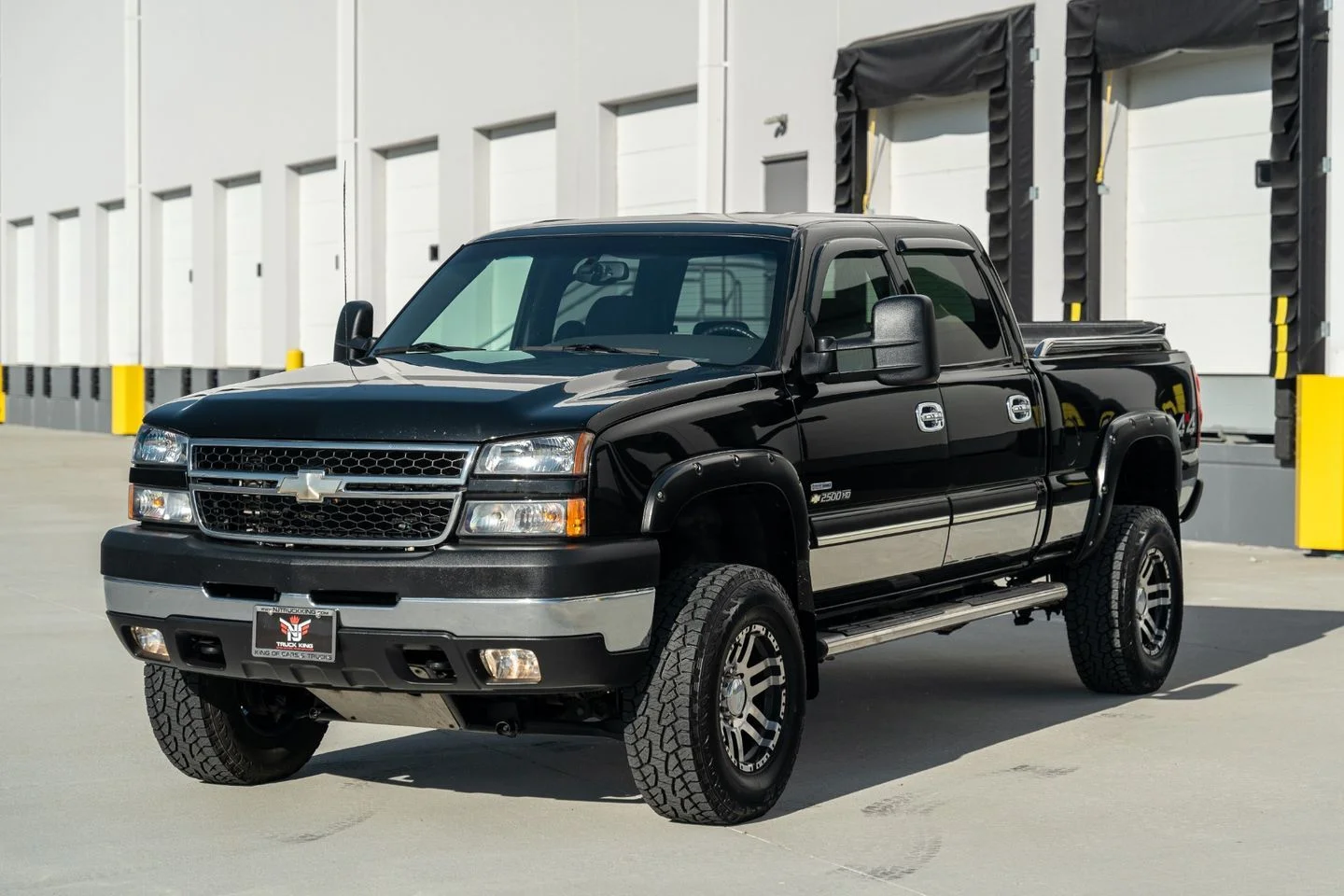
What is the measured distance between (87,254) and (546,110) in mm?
16477

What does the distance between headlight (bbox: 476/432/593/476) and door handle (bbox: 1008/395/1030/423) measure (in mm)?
2648

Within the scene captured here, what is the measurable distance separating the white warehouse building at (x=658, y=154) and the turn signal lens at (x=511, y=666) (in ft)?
6.66

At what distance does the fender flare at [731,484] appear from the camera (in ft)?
18.9

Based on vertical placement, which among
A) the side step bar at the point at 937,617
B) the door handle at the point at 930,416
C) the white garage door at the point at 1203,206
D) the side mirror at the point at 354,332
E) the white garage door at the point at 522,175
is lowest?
the side step bar at the point at 937,617

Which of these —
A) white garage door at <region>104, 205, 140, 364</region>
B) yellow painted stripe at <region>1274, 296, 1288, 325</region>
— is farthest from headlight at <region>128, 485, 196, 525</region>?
white garage door at <region>104, 205, 140, 364</region>

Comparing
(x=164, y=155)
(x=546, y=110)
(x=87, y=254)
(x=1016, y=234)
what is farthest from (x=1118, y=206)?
(x=87, y=254)

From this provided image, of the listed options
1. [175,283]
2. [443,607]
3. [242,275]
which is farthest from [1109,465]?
[175,283]

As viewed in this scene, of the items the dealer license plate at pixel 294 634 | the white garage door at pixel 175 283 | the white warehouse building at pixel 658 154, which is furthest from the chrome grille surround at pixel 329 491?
the white garage door at pixel 175 283

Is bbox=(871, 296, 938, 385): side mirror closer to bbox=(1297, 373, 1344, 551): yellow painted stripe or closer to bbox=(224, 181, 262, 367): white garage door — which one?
bbox=(1297, 373, 1344, 551): yellow painted stripe

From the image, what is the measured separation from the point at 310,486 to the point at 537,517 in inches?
27.8

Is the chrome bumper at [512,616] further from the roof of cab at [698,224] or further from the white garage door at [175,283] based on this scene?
the white garage door at [175,283]

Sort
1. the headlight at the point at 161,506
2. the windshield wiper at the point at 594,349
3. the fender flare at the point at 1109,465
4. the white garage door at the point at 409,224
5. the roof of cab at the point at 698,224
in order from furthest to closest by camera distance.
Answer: the white garage door at the point at 409,224 < the fender flare at the point at 1109,465 < the roof of cab at the point at 698,224 < the windshield wiper at the point at 594,349 < the headlight at the point at 161,506

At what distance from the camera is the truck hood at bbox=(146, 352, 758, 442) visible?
567 cm

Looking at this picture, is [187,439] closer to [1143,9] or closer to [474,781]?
[474,781]
